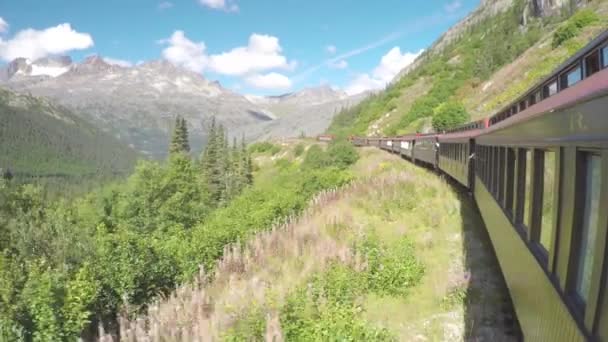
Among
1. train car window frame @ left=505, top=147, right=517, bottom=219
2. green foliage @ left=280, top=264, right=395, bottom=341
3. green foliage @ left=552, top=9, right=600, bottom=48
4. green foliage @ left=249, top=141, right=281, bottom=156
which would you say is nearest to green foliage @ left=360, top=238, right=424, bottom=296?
green foliage @ left=280, top=264, right=395, bottom=341

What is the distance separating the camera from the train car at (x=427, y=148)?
19202 mm

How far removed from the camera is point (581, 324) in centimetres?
234

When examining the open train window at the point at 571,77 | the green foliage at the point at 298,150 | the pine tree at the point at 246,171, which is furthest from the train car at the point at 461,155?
the green foliage at the point at 298,150

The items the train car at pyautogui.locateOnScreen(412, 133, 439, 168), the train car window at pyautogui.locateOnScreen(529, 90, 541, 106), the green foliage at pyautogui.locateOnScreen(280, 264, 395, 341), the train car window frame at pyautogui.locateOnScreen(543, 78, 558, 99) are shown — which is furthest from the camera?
the train car at pyautogui.locateOnScreen(412, 133, 439, 168)

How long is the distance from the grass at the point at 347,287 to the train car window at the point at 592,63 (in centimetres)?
415

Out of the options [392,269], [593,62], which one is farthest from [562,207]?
[392,269]

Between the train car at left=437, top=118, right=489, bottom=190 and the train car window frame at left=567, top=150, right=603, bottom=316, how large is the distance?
7650 millimetres

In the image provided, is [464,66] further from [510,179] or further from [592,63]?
[592,63]

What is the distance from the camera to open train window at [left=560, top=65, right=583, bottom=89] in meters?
4.23

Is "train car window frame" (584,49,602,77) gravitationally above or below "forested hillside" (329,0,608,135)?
below

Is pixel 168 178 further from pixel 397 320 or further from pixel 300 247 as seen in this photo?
pixel 397 320

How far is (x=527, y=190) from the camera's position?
14.1 feet

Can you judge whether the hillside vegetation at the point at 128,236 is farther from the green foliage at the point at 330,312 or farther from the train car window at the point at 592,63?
the train car window at the point at 592,63

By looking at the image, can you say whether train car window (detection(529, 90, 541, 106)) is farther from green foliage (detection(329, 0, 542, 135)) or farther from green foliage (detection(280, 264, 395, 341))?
green foliage (detection(329, 0, 542, 135))
